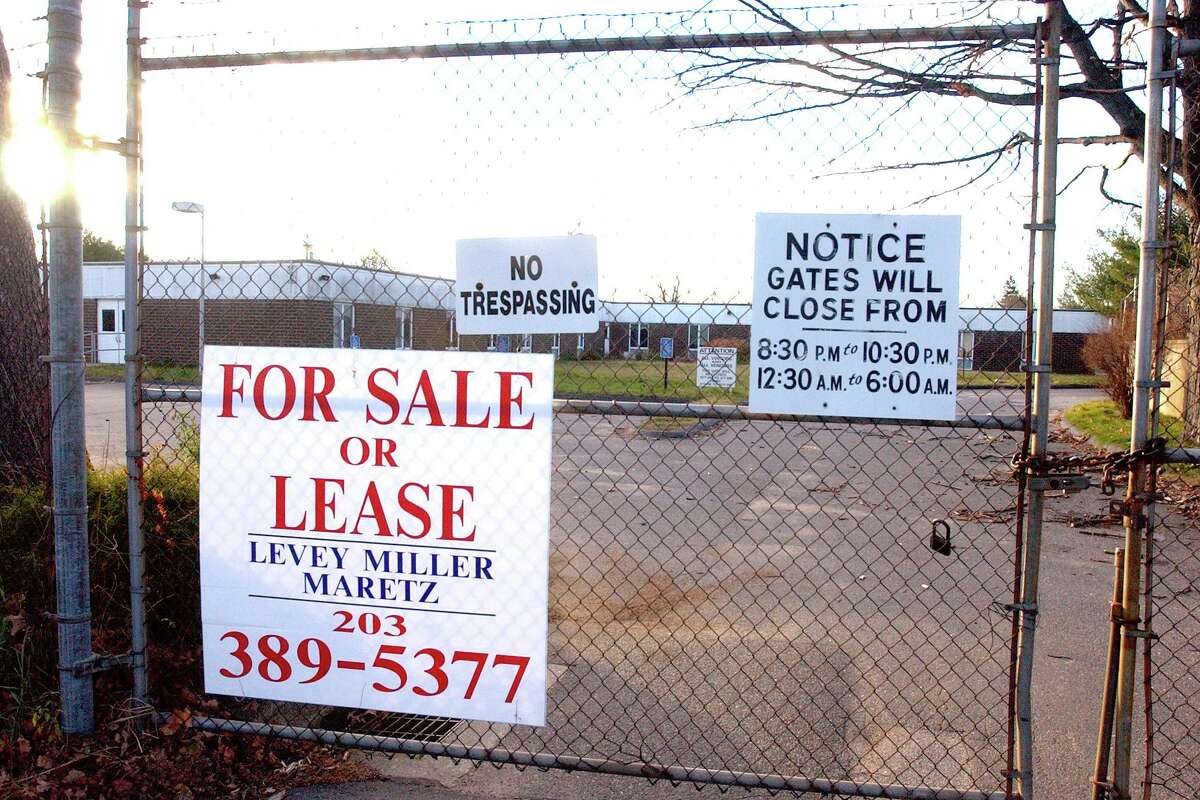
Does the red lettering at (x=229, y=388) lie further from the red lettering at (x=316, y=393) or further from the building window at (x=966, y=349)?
the building window at (x=966, y=349)

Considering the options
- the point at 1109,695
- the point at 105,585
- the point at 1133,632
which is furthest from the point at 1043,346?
the point at 105,585

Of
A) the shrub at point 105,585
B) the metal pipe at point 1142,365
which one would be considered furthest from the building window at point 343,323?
the metal pipe at point 1142,365

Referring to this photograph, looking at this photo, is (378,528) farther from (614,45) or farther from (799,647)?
(799,647)

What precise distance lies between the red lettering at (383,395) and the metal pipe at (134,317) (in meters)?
0.92

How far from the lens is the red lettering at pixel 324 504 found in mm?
3604

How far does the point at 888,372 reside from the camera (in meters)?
3.26

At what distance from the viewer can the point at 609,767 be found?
3447 millimetres

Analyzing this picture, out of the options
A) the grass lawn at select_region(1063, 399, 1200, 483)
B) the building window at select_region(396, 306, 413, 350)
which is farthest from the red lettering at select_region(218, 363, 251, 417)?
the grass lawn at select_region(1063, 399, 1200, 483)

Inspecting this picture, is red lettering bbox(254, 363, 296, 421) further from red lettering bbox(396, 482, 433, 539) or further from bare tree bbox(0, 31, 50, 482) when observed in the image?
bare tree bbox(0, 31, 50, 482)

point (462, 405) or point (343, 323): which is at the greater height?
point (343, 323)

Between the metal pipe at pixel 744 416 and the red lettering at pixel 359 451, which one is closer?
the metal pipe at pixel 744 416

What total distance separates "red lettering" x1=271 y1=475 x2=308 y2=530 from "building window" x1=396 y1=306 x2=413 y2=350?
2.12ft

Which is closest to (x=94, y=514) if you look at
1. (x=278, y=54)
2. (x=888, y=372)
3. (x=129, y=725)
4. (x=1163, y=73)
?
(x=129, y=725)

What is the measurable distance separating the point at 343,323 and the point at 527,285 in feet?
2.61
